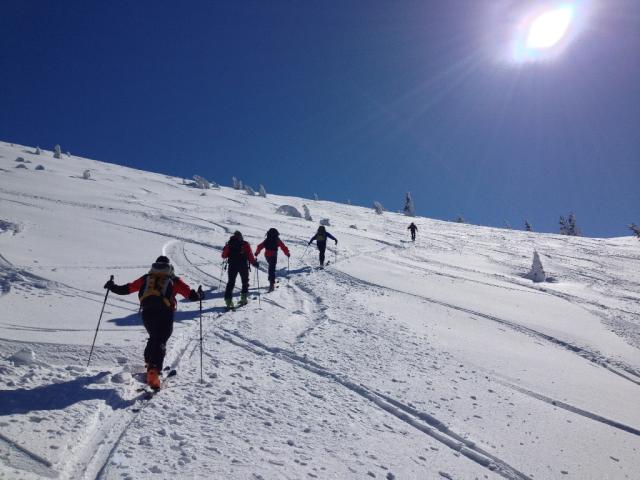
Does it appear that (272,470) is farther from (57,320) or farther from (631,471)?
(57,320)

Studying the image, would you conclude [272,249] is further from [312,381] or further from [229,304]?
[312,381]

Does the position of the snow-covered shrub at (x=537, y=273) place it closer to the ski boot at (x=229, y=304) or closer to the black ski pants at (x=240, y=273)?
the black ski pants at (x=240, y=273)

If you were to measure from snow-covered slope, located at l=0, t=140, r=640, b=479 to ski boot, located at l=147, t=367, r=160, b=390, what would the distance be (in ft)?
0.68

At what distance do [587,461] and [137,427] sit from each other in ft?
17.3

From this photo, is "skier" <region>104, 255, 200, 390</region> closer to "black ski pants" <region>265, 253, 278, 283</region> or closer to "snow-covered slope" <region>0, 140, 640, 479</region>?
"snow-covered slope" <region>0, 140, 640, 479</region>

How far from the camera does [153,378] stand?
190 inches

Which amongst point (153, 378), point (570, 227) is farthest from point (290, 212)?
point (570, 227)

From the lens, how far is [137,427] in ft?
13.2

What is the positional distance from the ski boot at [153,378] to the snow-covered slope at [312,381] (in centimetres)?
21

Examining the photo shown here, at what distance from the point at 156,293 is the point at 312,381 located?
2591 mm

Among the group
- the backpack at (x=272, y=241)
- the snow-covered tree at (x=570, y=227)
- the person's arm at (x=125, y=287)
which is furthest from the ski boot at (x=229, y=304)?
the snow-covered tree at (x=570, y=227)

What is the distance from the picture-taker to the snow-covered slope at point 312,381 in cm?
383

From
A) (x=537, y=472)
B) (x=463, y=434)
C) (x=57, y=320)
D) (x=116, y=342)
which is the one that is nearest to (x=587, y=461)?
(x=537, y=472)

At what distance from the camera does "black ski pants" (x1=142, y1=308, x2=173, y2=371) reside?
5.09 meters
